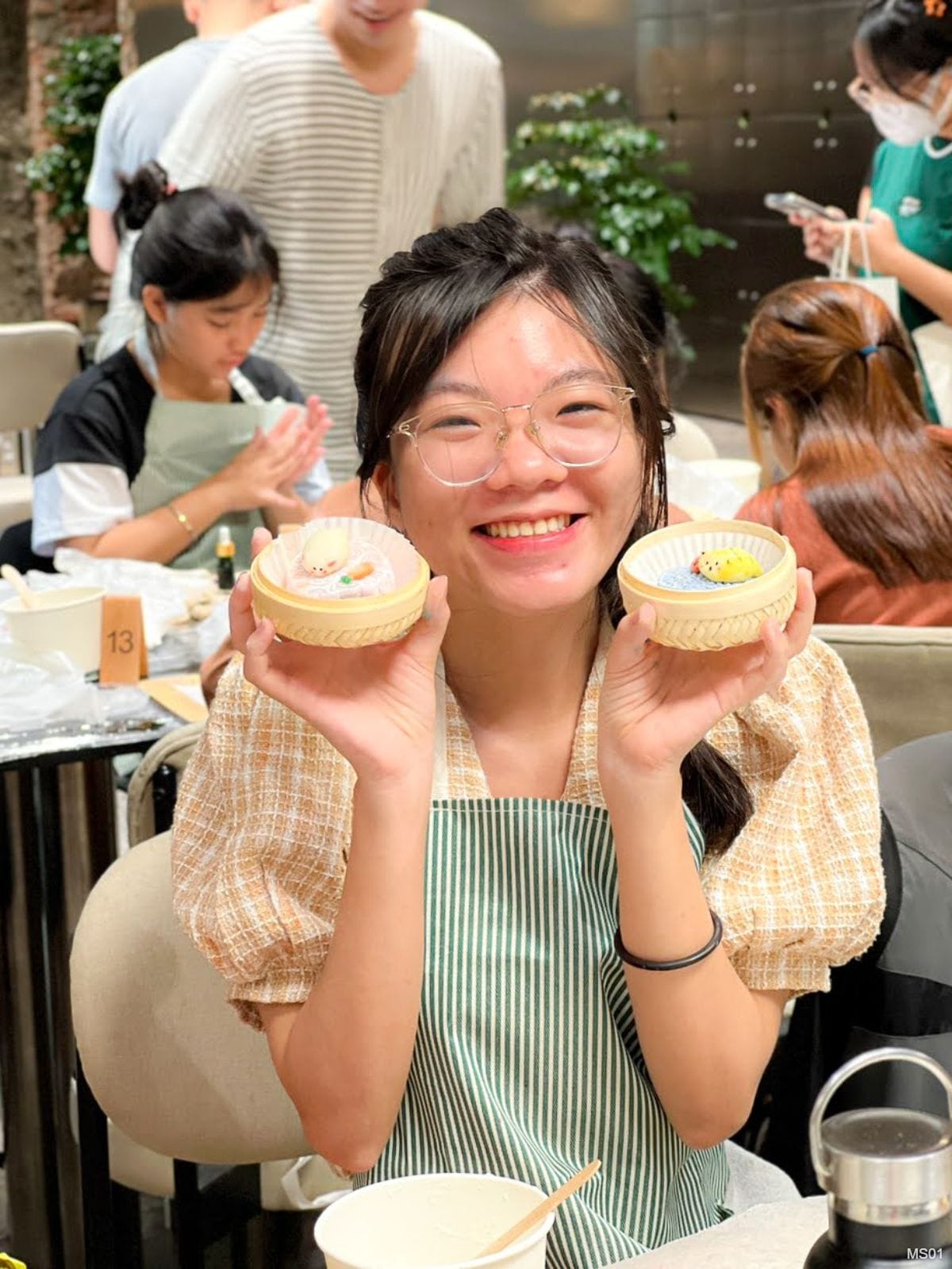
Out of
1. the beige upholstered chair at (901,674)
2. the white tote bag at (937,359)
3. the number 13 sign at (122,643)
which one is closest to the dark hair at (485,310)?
the beige upholstered chair at (901,674)

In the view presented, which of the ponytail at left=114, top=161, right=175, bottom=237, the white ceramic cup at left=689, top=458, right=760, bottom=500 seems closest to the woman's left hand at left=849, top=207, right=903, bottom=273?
the white ceramic cup at left=689, top=458, right=760, bottom=500

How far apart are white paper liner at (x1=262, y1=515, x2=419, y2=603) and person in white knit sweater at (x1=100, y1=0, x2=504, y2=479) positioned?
2801 millimetres

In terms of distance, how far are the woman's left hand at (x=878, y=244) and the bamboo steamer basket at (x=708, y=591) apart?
270cm

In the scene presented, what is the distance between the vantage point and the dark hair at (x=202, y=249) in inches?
124

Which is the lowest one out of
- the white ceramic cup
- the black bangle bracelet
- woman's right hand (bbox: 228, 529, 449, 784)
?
the white ceramic cup

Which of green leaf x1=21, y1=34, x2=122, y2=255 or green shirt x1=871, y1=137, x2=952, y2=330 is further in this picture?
green leaf x1=21, y1=34, x2=122, y2=255

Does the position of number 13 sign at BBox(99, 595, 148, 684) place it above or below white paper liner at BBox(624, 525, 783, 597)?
below

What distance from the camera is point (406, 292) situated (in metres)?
1.31

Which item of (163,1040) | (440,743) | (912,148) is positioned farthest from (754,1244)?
(912,148)

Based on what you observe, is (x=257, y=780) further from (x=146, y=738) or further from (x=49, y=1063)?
(x=49, y=1063)

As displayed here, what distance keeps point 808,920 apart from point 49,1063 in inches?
55.7

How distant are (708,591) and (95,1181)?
1.02m

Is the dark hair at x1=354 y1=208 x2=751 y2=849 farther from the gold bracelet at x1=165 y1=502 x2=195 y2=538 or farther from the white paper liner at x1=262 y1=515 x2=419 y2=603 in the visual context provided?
the gold bracelet at x1=165 y1=502 x2=195 y2=538

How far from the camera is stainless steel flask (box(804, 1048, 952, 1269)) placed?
69 centimetres
